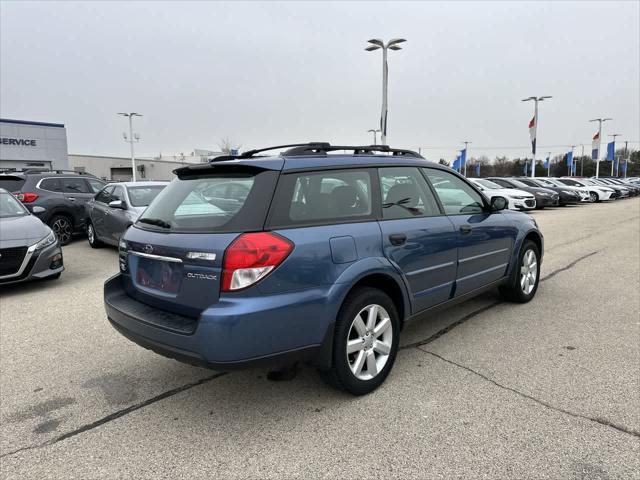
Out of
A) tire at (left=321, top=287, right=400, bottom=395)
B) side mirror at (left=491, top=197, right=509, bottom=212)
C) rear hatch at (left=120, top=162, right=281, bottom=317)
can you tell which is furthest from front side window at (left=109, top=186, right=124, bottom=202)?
tire at (left=321, top=287, right=400, bottom=395)

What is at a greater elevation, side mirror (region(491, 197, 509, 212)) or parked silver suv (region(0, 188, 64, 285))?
side mirror (region(491, 197, 509, 212))

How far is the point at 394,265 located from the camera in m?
3.27

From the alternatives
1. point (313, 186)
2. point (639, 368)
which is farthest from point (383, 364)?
point (639, 368)

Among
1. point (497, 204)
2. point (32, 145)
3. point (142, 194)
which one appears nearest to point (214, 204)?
point (497, 204)

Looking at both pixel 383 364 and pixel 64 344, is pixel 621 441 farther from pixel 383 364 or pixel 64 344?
pixel 64 344

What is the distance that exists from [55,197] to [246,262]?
940cm

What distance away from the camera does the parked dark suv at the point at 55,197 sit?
32.4 ft

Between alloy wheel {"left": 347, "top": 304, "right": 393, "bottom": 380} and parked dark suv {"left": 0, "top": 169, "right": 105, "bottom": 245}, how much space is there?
902cm

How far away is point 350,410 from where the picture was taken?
299 centimetres

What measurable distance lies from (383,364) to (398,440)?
68cm

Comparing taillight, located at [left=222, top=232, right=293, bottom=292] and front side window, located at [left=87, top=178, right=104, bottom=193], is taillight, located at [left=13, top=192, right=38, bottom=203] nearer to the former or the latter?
front side window, located at [left=87, top=178, right=104, bottom=193]

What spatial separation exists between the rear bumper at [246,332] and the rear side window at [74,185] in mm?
9269

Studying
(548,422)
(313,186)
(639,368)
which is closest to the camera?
(548,422)

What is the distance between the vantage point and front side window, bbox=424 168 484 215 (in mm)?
4023
